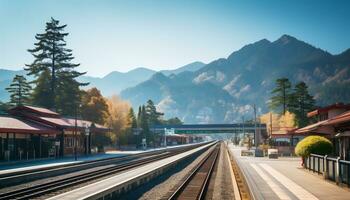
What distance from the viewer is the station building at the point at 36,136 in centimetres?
5162

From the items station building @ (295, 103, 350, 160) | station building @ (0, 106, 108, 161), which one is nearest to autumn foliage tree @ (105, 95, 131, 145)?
station building @ (0, 106, 108, 161)

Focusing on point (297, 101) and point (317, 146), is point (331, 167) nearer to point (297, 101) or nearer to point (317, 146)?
point (317, 146)

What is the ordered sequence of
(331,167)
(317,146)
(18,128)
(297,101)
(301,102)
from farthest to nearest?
1. (297,101)
2. (301,102)
3. (18,128)
4. (317,146)
5. (331,167)

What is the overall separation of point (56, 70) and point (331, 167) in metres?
83.1

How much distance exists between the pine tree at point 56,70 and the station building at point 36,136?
2304cm

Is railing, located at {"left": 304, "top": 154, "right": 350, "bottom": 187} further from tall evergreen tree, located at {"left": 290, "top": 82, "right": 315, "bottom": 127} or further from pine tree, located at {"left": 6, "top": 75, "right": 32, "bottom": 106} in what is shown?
pine tree, located at {"left": 6, "top": 75, "right": 32, "bottom": 106}

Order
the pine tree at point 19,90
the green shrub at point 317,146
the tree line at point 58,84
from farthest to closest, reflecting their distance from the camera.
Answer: the pine tree at point 19,90
the tree line at point 58,84
the green shrub at point 317,146

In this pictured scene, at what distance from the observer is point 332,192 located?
75.0 ft

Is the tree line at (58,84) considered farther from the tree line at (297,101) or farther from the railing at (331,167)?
the railing at (331,167)

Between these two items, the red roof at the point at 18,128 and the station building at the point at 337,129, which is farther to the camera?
the red roof at the point at 18,128

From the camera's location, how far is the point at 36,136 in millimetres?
59469

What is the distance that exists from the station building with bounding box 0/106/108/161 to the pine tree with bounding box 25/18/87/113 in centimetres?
2304

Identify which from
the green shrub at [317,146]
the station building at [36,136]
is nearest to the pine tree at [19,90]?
the station building at [36,136]

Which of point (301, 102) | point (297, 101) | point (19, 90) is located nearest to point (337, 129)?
point (301, 102)
